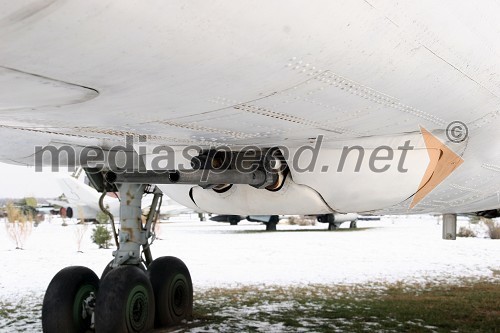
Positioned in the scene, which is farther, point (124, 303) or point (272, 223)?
point (272, 223)

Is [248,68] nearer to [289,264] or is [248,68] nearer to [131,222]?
[131,222]

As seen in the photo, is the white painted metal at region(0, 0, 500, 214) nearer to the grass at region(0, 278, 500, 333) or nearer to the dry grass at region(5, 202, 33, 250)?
the grass at region(0, 278, 500, 333)

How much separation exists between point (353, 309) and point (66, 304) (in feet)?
11.8

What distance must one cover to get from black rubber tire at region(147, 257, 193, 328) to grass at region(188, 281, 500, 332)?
8.8 inches

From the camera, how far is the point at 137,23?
137 cm

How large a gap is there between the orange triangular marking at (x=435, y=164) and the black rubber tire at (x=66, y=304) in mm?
3169

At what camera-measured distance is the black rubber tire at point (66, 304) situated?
458cm

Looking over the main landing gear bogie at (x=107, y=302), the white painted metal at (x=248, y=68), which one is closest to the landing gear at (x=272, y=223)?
the main landing gear bogie at (x=107, y=302)

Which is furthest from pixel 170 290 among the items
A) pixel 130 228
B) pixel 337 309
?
pixel 337 309

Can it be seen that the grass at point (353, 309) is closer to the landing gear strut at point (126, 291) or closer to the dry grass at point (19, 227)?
the landing gear strut at point (126, 291)

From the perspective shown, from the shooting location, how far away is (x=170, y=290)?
540 cm

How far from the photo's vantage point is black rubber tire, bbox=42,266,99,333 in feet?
15.0

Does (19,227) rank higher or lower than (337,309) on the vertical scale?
higher

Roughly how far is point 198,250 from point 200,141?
41.3ft
